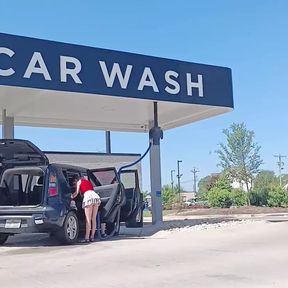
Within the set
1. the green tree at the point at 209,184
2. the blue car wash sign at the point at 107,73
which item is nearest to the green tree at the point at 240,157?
the green tree at the point at 209,184

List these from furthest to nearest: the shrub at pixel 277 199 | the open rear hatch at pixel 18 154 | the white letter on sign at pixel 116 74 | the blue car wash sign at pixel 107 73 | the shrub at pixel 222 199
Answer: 1. the shrub at pixel 222 199
2. the shrub at pixel 277 199
3. the white letter on sign at pixel 116 74
4. the blue car wash sign at pixel 107 73
5. the open rear hatch at pixel 18 154

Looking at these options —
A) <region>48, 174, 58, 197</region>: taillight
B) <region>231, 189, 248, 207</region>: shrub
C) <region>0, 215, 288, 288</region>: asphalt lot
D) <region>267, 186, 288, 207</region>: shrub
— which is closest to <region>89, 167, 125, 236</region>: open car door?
<region>0, 215, 288, 288</region>: asphalt lot

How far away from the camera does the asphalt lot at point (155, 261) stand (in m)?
6.98

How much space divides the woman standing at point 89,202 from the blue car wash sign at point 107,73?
3.45 meters

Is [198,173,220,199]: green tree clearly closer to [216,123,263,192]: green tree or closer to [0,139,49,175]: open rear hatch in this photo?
[216,123,263,192]: green tree

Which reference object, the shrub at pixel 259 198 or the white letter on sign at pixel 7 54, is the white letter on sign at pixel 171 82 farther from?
the shrub at pixel 259 198

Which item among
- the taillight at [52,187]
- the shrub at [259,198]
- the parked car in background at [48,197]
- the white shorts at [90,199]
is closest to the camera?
the parked car in background at [48,197]

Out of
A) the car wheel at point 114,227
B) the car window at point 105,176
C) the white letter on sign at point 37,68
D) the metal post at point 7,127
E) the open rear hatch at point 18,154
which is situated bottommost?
the car wheel at point 114,227

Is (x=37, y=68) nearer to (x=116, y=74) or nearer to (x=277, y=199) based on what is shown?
(x=116, y=74)

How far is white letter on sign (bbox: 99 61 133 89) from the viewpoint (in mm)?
15172

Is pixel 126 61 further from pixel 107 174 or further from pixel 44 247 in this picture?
pixel 44 247

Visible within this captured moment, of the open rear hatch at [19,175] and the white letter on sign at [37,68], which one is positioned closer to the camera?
the open rear hatch at [19,175]

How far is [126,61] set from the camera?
15594 mm

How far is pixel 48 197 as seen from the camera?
11.2 meters
